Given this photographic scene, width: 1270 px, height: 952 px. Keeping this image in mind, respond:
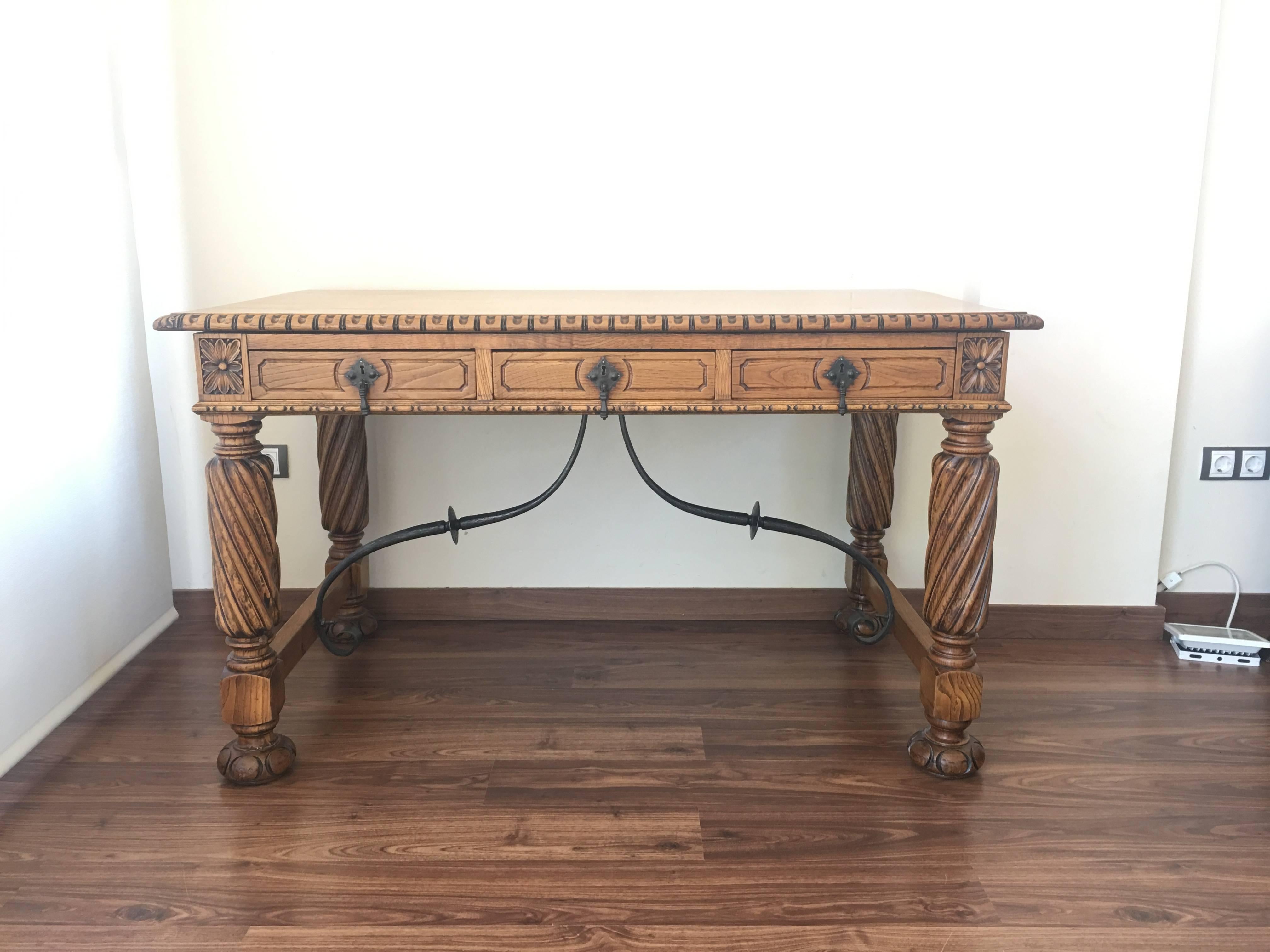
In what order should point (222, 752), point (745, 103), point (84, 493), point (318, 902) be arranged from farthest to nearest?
1. point (745, 103)
2. point (84, 493)
3. point (222, 752)
4. point (318, 902)

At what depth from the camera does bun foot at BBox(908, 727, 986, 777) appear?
175cm

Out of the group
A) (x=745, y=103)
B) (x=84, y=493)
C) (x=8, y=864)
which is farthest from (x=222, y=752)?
Answer: (x=745, y=103)

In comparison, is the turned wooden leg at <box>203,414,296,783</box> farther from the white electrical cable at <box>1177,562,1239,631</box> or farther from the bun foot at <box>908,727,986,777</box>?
the white electrical cable at <box>1177,562,1239,631</box>

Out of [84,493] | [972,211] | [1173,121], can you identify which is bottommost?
[84,493]

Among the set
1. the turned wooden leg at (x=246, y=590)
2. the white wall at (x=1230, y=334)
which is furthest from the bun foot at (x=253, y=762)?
the white wall at (x=1230, y=334)

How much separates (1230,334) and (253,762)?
231 centimetres

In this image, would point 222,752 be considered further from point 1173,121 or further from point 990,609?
point 1173,121

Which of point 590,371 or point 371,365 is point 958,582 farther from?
point 371,365

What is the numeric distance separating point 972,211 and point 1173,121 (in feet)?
1.47

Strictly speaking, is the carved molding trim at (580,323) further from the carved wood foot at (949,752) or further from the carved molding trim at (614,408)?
the carved wood foot at (949,752)

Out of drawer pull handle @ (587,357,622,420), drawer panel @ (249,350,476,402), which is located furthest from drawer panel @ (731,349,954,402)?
drawer panel @ (249,350,476,402)

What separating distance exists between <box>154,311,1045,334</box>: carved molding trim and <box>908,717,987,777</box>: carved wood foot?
72 centimetres

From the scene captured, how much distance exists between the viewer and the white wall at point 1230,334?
2.18m

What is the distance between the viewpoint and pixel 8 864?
59.5 inches
